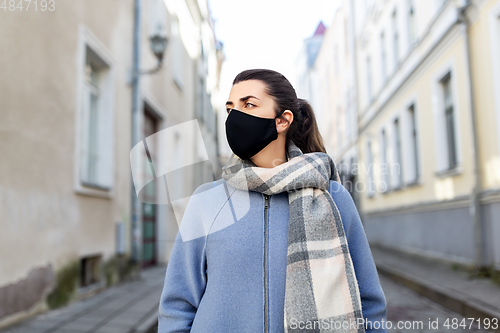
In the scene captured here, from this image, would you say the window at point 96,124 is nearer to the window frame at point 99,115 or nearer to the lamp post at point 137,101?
the window frame at point 99,115

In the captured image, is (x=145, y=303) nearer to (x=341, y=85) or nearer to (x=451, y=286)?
(x=451, y=286)

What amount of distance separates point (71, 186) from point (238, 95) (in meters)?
4.63

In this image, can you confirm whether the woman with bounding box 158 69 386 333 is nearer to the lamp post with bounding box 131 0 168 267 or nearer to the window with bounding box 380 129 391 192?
the lamp post with bounding box 131 0 168 267

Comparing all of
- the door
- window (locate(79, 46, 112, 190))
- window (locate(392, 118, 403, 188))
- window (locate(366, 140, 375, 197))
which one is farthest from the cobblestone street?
window (locate(366, 140, 375, 197))

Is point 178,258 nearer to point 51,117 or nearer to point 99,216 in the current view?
point 51,117

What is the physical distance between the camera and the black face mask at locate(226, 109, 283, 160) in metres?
1.68

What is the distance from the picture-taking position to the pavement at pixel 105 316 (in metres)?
4.14

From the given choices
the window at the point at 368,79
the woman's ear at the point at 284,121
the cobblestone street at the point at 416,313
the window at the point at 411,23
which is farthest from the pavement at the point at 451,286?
the window at the point at 368,79

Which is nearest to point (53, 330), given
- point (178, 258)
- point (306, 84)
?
point (178, 258)

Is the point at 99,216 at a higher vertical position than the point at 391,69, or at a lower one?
lower

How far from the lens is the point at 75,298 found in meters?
5.62

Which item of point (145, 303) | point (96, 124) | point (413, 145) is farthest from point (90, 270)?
point (413, 145)

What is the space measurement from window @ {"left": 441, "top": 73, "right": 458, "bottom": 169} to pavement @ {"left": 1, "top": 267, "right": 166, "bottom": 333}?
6812mm

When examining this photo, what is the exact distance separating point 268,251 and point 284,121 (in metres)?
0.52
